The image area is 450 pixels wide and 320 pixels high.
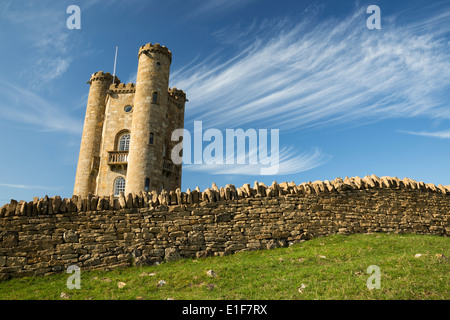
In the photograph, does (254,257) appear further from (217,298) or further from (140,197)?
(140,197)

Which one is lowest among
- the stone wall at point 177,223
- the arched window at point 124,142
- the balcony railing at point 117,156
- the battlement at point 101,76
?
the stone wall at point 177,223

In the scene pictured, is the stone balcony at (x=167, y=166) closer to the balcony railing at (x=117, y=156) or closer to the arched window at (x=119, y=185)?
the balcony railing at (x=117, y=156)

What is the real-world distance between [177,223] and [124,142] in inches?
910

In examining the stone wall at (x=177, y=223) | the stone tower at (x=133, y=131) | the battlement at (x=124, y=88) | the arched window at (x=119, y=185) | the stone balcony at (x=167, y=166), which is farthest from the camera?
the battlement at (x=124, y=88)

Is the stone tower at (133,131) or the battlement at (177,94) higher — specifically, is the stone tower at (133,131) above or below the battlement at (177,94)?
below

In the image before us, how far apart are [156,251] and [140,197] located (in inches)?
77.1

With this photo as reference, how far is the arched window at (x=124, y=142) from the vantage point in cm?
3161

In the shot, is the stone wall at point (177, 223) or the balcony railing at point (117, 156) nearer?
the stone wall at point (177, 223)

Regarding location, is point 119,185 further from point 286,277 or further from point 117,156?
point 286,277

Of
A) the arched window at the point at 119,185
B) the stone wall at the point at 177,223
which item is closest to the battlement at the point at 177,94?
the arched window at the point at 119,185

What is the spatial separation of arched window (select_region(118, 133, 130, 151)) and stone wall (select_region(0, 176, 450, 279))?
21562 millimetres

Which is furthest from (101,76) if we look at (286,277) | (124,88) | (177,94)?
(286,277)

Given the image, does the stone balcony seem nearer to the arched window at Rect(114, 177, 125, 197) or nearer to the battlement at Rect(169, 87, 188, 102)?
the arched window at Rect(114, 177, 125, 197)

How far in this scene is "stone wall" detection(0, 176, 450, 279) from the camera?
10.0 metres
